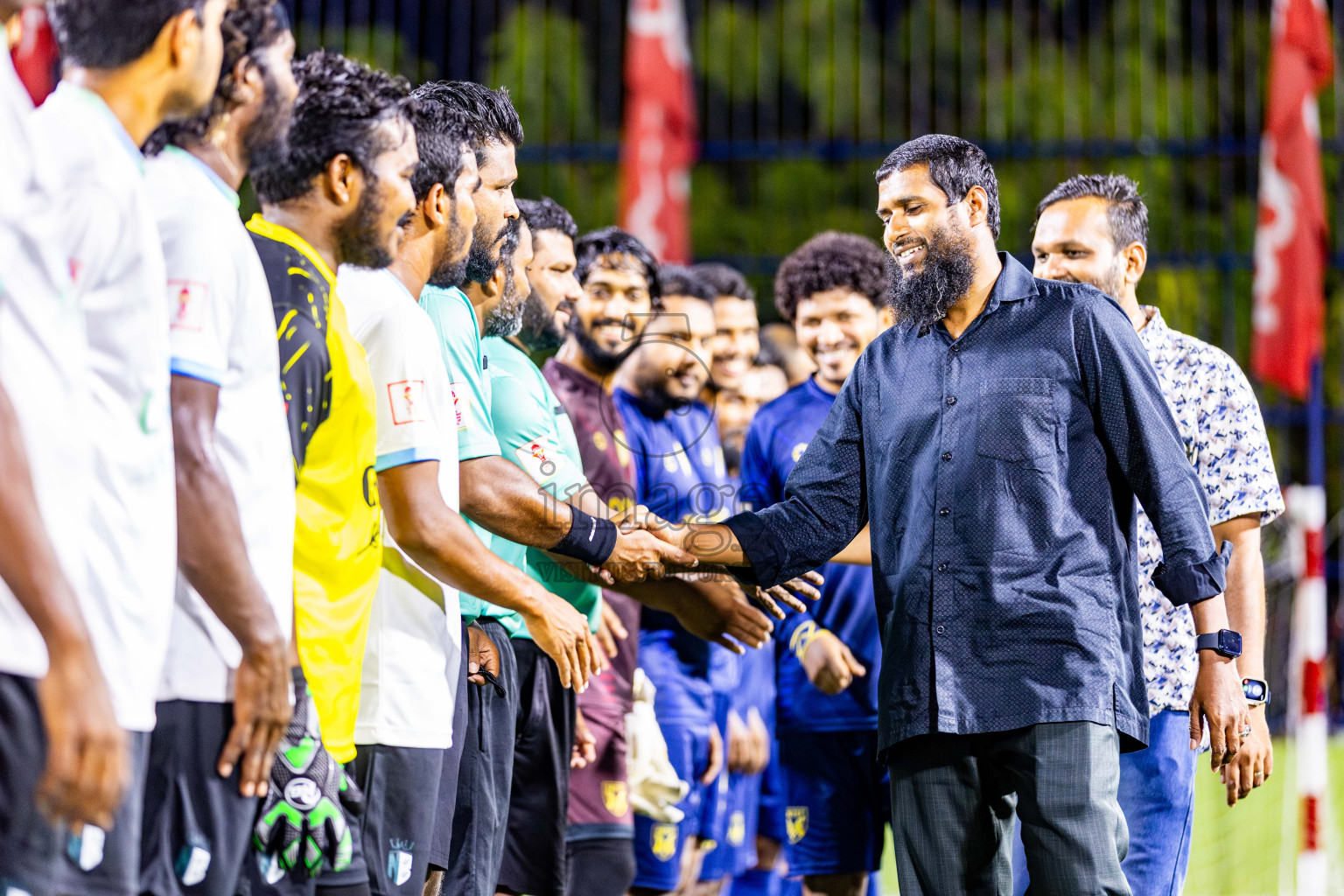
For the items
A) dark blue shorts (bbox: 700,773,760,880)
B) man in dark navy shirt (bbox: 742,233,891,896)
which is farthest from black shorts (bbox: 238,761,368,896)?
dark blue shorts (bbox: 700,773,760,880)

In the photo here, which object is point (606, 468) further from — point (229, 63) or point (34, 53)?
point (34, 53)

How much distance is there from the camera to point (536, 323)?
15.4 ft

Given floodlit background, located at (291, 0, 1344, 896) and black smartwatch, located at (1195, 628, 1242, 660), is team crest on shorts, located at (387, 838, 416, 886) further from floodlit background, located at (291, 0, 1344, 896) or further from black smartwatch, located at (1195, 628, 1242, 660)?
floodlit background, located at (291, 0, 1344, 896)

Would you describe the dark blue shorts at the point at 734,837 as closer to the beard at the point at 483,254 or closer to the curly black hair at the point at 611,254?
the curly black hair at the point at 611,254

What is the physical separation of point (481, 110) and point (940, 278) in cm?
121

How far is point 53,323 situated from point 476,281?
1.98 metres

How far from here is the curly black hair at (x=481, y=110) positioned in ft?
12.0

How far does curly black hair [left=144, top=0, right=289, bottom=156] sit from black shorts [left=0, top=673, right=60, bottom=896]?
3.13 feet

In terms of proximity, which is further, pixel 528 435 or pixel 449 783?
pixel 528 435

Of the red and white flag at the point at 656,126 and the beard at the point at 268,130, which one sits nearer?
the beard at the point at 268,130

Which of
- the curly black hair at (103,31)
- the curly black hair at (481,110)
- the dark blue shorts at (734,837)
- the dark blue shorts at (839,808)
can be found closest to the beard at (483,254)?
the curly black hair at (481,110)

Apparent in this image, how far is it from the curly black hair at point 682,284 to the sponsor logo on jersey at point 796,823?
2226 mm

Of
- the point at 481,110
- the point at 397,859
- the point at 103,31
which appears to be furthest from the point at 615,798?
the point at 103,31

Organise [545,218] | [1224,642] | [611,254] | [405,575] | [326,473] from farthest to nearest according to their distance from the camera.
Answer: [611,254] → [545,218] → [1224,642] → [405,575] → [326,473]
